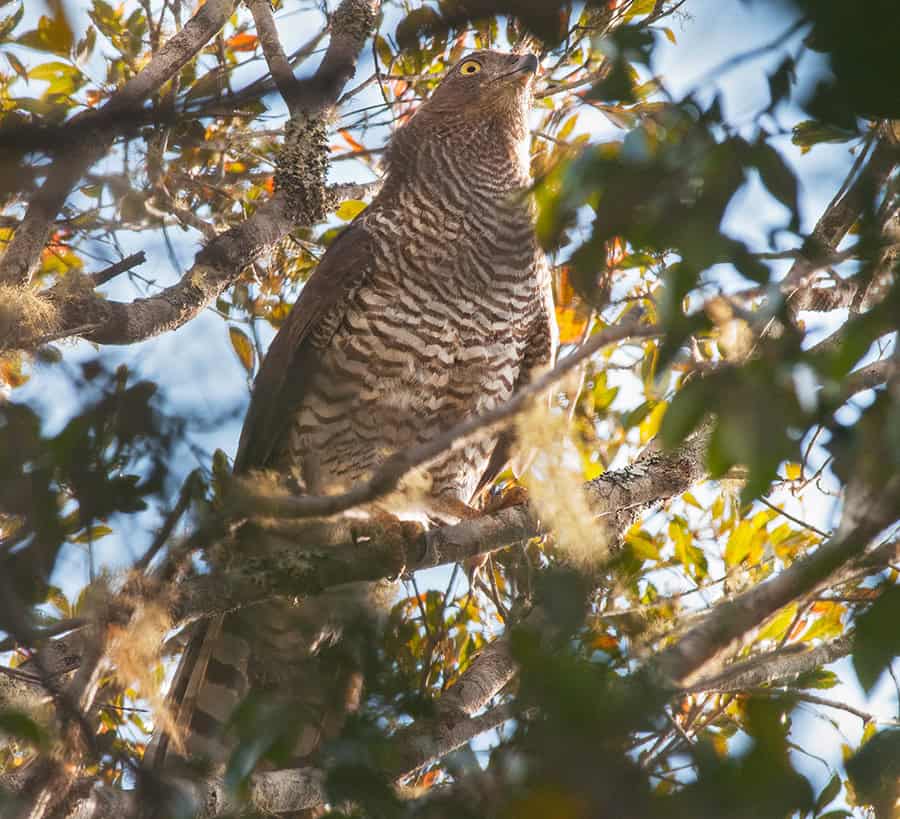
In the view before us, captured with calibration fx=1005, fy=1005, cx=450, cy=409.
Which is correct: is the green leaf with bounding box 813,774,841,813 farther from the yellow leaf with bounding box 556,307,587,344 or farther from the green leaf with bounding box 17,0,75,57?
the green leaf with bounding box 17,0,75,57

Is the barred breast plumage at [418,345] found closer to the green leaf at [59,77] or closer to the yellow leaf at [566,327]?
the yellow leaf at [566,327]

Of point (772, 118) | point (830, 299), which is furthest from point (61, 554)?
point (830, 299)

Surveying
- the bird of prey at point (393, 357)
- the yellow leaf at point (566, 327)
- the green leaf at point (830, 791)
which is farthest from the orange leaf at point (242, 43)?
the green leaf at point (830, 791)

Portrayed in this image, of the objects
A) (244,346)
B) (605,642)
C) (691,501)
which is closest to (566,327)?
(691,501)

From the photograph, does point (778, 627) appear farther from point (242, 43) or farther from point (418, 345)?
point (242, 43)

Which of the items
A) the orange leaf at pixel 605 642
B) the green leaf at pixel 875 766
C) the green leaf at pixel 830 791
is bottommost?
the green leaf at pixel 875 766

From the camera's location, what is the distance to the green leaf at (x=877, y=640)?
4.68 feet

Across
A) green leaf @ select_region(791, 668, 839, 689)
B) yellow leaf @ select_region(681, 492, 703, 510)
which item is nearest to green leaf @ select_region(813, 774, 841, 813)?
green leaf @ select_region(791, 668, 839, 689)

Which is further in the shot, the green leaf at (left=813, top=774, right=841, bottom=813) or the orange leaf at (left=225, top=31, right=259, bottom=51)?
the orange leaf at (left=225, top=31, right=259, bottom=51)

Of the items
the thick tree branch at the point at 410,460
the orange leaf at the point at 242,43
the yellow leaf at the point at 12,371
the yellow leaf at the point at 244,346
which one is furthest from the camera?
the orange leaf at the point at 242,43

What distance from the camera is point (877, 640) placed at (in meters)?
1.44

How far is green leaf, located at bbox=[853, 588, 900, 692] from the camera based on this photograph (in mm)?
1426

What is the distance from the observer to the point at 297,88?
4.66 ft

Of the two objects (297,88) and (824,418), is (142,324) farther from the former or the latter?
(824,418)
